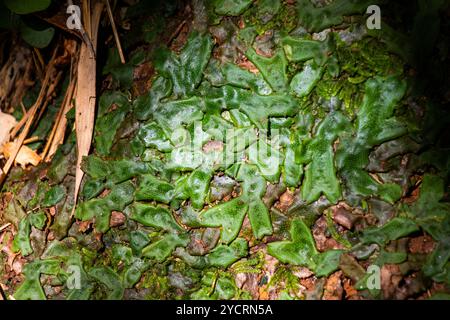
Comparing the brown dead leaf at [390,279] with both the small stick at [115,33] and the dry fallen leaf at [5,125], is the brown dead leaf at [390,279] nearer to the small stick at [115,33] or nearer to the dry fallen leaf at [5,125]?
the small stick at [115,33]

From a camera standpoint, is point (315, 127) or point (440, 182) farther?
point (315, 127)

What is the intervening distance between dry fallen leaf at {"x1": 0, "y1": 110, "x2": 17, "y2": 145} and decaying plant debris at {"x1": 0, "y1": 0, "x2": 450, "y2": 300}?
0.41m

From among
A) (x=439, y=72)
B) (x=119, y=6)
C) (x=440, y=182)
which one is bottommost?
(x=440, y=182)

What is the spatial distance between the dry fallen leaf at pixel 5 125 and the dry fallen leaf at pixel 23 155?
58 millimetres

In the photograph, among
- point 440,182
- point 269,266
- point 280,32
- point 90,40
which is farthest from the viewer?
point 90,40

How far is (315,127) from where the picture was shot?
1.92 m

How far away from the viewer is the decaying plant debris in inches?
70.6

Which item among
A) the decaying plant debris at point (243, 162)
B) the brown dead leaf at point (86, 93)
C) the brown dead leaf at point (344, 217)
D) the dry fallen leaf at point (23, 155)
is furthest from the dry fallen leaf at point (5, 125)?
the brown dead leaf at point (344, 217)

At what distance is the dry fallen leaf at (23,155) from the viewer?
2.46 m

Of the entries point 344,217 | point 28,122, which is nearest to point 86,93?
point 28,122

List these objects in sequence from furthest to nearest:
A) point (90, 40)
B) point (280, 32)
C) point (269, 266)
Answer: point (90, 40) < point (280, 32) < point (269, 266)

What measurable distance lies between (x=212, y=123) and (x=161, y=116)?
0.33 meters

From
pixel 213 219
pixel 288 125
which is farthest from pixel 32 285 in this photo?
pixel 288 125
